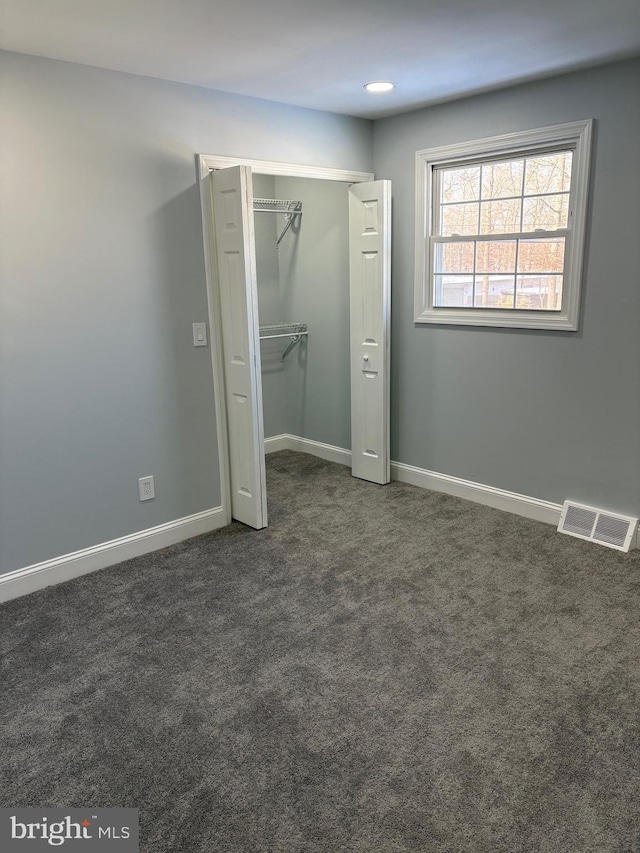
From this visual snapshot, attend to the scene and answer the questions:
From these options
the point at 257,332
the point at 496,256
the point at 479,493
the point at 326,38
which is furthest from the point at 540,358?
the point at 326,38

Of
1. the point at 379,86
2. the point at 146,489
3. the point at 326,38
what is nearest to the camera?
the point at 326,38

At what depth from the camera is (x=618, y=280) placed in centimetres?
324

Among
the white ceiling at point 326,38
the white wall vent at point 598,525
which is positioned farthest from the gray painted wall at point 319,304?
the white wall vent at point 598,525

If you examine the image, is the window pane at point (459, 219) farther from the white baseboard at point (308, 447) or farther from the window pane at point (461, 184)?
the white baseboard at point (308, 447)

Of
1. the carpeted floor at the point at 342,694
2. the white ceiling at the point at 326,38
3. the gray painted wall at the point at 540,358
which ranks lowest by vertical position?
the carpeted floor at the point at 342,694

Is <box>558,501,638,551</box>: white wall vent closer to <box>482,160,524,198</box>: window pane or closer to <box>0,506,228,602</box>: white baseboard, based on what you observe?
<box>482,160,524,198</box>: window pane

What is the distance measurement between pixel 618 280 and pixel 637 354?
400 millimetres

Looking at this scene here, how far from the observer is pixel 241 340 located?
3537 millimetres

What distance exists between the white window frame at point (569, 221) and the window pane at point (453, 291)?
4cm

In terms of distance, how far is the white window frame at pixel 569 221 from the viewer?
330 cm

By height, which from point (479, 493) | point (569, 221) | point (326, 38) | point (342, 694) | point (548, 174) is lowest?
point (342, 694)

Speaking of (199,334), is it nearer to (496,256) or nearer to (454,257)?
(454,257)

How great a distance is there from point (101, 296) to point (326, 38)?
1602 millimetres

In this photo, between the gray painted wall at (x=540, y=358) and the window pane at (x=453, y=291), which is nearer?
the gray painted wall at (x=540, y=358)
